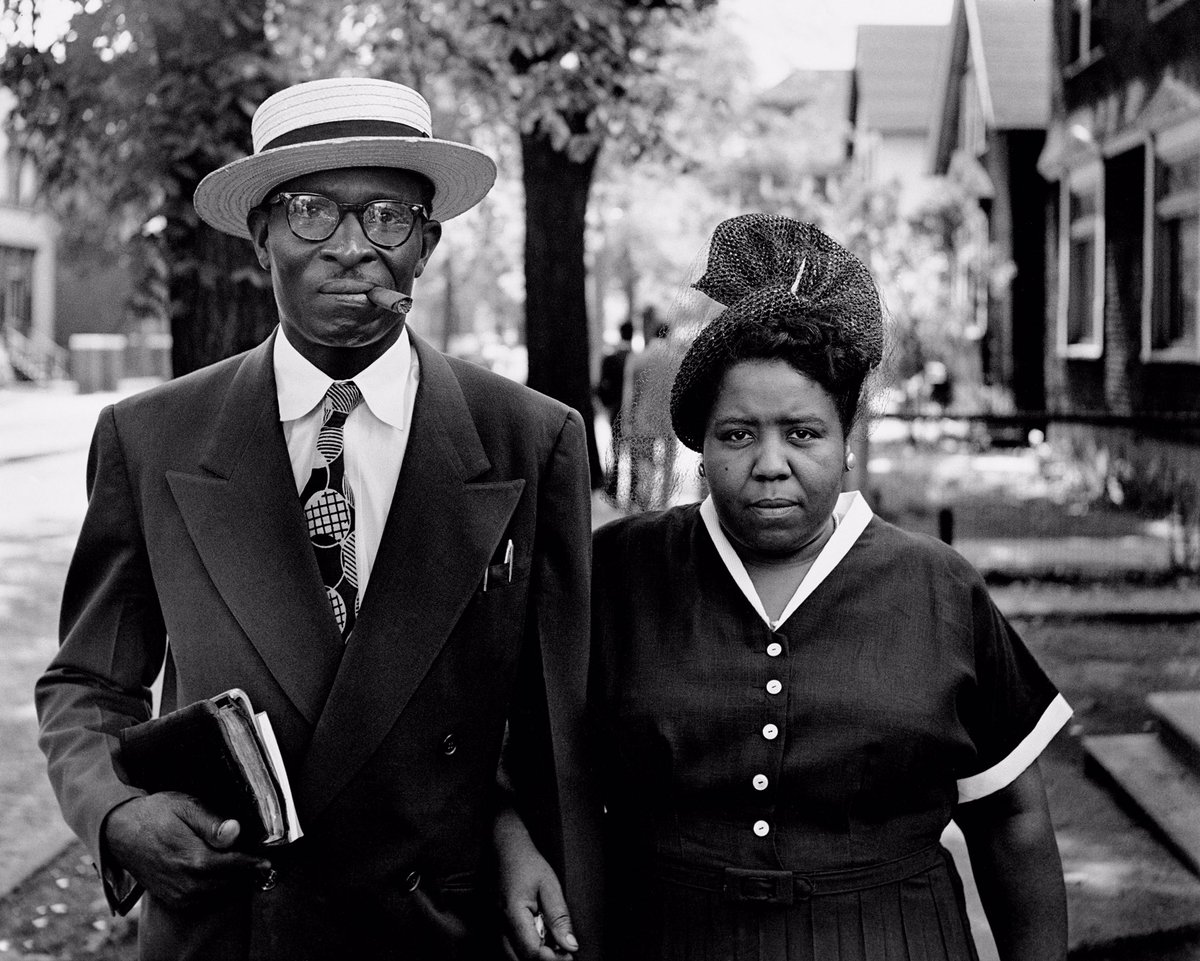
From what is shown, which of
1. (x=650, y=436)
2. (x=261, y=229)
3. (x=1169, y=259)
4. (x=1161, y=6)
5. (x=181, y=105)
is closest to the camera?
(x=261, y=229)

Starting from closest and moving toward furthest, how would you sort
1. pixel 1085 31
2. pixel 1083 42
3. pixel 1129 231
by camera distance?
1. pixel 1129 231
2. pixel 1085 31
3. pixel 1083 42

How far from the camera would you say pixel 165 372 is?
136 ft

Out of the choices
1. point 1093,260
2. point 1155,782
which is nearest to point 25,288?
point 1093,260

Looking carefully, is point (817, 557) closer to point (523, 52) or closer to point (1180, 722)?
point (1180, 722)

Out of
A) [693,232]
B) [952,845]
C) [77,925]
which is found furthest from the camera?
[693,232]

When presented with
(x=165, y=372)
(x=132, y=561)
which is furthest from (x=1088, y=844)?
(x=165, y=372)

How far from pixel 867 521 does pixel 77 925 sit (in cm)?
359

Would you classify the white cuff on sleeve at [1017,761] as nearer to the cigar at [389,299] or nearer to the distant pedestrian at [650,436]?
the distant pedestrian at [650,436]

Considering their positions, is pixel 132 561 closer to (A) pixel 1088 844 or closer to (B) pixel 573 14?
(A) pixel 1088 844

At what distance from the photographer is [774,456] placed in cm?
240

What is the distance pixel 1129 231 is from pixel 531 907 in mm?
16127

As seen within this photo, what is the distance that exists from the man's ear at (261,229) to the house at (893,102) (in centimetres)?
4451

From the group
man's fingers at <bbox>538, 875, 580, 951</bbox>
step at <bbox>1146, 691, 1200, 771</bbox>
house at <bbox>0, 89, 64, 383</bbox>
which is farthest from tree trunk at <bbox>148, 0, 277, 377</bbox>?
house at <bbox>0, 89, 64, 383</bbox>

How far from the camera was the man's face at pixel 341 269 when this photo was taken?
244 centimetres
